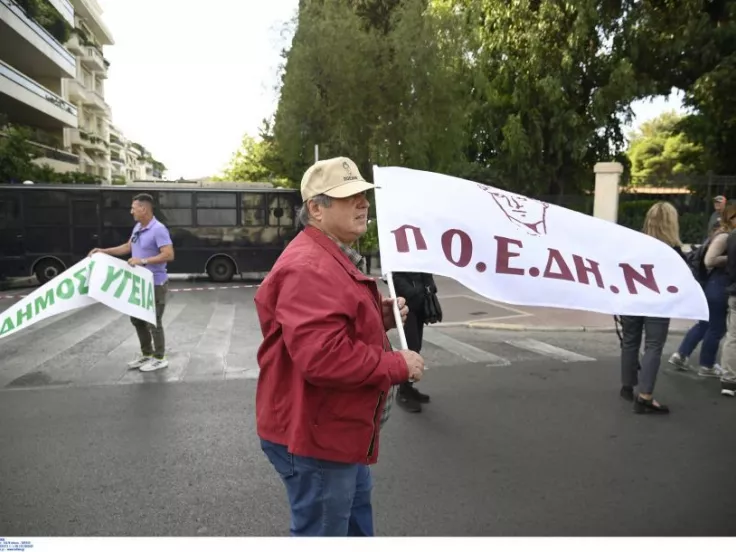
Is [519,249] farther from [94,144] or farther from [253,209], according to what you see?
[94,144]

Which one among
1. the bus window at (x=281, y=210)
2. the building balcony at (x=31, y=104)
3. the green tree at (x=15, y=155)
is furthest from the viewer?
the bus window at (x=281, y=210)

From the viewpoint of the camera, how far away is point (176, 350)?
7.02 m

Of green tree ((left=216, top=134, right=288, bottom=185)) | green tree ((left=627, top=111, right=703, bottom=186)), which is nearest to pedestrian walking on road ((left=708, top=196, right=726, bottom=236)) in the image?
green tree ((left=216, top=134, right=288, bottom=185))

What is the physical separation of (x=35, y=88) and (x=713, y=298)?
13.3m

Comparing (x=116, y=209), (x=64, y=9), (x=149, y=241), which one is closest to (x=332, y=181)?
(x=149, y=241)

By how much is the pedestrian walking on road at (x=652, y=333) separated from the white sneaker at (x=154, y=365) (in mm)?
4427

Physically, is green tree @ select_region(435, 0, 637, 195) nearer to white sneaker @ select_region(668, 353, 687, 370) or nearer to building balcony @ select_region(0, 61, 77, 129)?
building balcony @ select_region(0, 61, 77, 129)

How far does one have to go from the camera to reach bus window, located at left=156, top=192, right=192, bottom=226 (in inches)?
576

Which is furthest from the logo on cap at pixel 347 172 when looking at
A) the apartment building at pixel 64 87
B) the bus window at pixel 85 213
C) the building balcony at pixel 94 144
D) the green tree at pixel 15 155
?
the green tree at pixel 15 155

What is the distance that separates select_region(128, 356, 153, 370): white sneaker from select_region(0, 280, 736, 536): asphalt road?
0.36 feet

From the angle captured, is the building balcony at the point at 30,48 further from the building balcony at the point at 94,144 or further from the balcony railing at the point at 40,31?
the building balcony at the point at 94,144

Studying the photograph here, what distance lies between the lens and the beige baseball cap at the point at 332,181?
78.1 inches

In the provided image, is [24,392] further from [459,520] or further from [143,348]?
[459,520]

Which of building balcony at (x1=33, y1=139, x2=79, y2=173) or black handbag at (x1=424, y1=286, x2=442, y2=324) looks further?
building balcony at (x1=33, y1=139, x2=79, y2=173)
